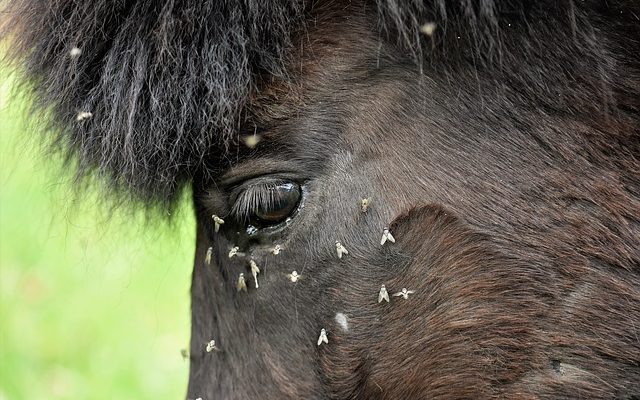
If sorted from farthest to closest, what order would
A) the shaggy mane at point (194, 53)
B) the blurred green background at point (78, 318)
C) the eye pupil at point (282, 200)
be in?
1. the blurred green background at point (78, 318)
2. the eye pupil at point (282, 200)
3. the shaggy mane at point (194, 53)

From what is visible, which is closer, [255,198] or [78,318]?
[255,198]

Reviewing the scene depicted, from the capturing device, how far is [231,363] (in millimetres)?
2305

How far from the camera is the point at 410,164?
2.08m

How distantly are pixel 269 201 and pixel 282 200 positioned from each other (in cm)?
3

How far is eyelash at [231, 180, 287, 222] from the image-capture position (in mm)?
2143

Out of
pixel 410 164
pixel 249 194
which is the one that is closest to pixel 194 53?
pixel 249 194

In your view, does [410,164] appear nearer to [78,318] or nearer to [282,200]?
[282,200]

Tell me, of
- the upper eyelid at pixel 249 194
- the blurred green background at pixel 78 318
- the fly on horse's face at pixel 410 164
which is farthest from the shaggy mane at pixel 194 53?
the blurred green background at pixel 78 318

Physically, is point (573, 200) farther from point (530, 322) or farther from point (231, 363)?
point (231, 363)

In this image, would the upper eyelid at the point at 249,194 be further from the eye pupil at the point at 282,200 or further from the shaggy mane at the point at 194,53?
the shaggy mane at the point at 194,53

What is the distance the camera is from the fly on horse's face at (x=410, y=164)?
6.67 ft

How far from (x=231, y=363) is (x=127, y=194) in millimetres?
511

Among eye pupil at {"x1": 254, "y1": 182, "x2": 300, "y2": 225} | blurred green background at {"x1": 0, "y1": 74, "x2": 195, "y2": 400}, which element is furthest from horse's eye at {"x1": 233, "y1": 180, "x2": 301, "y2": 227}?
blurred green background at {"x1": 0, "y1": 74, "x2": 195, "y2": 400}

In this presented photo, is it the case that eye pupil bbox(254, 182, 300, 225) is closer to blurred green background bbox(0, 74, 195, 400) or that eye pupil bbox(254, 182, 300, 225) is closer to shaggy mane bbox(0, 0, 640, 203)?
shaggy mane bbox(0, 0, 640, 203)
